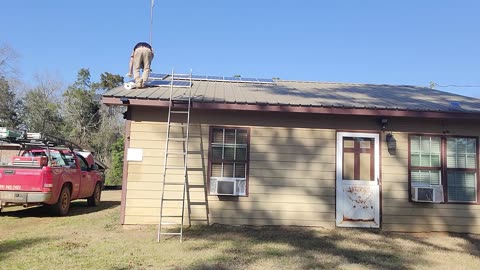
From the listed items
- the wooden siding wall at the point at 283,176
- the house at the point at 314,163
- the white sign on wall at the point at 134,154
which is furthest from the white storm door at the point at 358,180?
the white sign on wall at the point at 134,154

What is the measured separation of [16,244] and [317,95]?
7.29 metres

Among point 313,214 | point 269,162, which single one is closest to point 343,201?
point 313,214

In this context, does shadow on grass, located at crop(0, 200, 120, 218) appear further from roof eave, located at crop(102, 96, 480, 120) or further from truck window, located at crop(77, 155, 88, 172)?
roof eave, located at crop(102, 96, 480, 120)

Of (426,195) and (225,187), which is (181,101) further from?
(426,195)

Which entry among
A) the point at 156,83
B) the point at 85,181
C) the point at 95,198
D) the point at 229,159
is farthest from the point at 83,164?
the point at 229,159

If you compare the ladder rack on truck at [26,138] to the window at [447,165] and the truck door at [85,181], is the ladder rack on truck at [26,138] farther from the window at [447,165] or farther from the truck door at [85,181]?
the window at [447,165]

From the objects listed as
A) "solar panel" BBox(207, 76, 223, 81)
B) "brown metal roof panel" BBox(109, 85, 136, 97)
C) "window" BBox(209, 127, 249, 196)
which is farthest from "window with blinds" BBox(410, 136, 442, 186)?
"brown metal roof panel" BBox(109, 85, 136, 97)

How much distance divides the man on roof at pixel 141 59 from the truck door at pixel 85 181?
3.90m

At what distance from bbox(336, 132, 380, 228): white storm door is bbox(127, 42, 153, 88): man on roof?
187 inches

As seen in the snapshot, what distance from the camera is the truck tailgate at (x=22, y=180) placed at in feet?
32.9

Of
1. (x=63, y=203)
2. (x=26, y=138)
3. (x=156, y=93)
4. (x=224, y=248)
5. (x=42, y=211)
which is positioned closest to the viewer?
(x=224, y=248)

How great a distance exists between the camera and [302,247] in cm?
745

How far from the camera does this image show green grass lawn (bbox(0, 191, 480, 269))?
20.6 ft

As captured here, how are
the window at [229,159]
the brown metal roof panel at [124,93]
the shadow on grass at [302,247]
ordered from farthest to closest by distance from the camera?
the window at [229,159], the brown metal roof panel at [124,93], the shadow on grass at [302,247]
